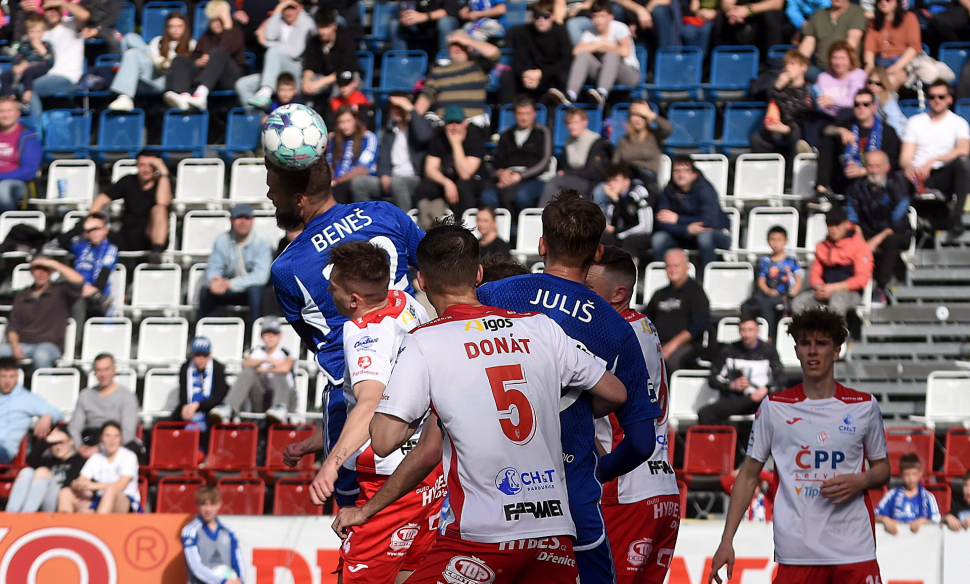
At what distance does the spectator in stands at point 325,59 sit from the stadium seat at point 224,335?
147 inches

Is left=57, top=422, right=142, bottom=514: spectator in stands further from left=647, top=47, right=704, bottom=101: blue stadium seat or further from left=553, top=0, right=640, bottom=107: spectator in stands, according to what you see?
left=647, top=47, right=704, bottom=101: blue stadium seat

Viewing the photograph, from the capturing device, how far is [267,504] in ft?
40.6

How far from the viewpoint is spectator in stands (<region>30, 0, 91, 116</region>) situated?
17.1 metres

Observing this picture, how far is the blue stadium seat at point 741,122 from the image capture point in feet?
48.7

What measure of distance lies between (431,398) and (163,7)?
1598cm

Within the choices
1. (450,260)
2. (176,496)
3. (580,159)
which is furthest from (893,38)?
(450,260)

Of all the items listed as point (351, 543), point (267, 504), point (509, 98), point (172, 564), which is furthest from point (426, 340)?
point (509, 98)

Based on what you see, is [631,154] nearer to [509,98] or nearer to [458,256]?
[509,98]

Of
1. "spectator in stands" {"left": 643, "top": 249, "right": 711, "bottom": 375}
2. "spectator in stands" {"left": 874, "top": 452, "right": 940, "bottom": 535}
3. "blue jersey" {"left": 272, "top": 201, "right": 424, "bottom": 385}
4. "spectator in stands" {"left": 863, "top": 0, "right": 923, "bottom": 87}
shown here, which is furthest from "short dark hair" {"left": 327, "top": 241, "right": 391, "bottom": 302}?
"spectator in stands" {"left": 863, "top": 0, "right": 923, "bottom": 87}

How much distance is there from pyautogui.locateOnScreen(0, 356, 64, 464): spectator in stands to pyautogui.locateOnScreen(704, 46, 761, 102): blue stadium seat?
935 centimetres

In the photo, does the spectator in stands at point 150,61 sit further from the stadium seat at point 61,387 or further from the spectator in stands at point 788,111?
the spectator in stands at point 788,111

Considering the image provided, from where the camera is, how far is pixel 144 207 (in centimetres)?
1500

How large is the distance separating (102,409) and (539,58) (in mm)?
7348

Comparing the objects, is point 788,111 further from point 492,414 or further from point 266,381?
point 492,414
